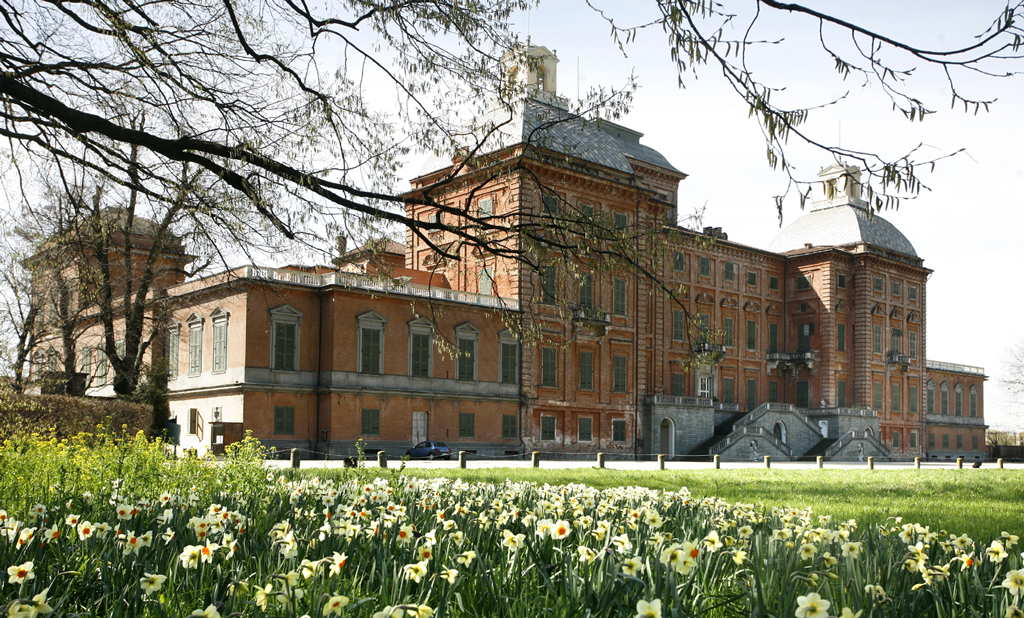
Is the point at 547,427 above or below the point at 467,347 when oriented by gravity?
below

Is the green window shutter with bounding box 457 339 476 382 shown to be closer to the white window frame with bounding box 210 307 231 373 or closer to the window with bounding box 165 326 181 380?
the white window frame with bounding box 210 307 231 373

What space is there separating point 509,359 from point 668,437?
11.3 metres

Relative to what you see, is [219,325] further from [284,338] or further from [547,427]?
[547,427]

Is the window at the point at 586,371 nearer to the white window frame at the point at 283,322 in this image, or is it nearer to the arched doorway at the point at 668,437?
the arched doorway at the point at 668,437

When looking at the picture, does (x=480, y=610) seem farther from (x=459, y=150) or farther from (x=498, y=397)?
(x=498, y=397)

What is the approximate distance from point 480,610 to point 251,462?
586 centimetres

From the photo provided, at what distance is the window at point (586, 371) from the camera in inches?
1719

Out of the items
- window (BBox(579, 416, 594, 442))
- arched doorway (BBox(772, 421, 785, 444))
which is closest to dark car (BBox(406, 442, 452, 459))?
window (BBox(579, 416, 594, 442))

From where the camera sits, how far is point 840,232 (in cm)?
6016

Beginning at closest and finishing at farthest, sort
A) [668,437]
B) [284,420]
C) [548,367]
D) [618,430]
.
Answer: [284,420] → [548,367] → [618,430] → [668,437]

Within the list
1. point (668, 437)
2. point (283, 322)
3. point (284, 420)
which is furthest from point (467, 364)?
point (668, 437)

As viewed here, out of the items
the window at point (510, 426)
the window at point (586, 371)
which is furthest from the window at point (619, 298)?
the window at point (510, 426)

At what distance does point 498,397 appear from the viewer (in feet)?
133

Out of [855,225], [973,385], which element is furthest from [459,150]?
[973,385]
